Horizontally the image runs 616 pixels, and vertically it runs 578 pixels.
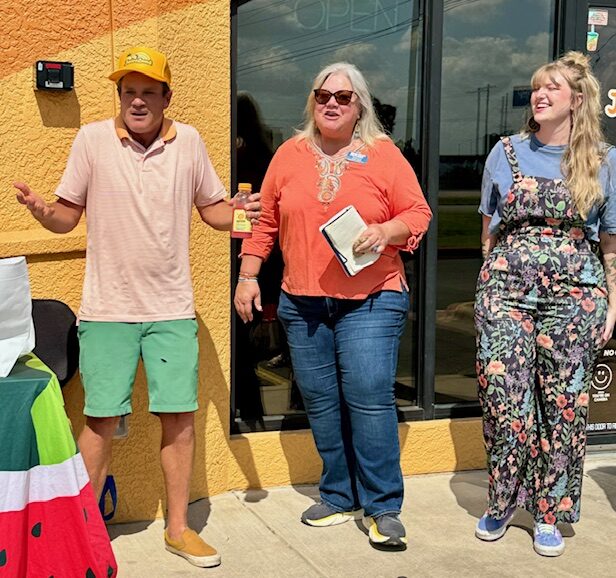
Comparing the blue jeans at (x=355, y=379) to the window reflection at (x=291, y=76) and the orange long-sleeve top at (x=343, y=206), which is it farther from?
the window reflection at (x=291, y=76)

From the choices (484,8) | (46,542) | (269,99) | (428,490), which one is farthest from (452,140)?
(46,542)

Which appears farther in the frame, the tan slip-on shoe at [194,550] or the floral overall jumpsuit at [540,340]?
the floral overall jumpsuit at [540,340]

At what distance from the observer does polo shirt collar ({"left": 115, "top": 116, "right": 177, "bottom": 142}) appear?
11.6 ft

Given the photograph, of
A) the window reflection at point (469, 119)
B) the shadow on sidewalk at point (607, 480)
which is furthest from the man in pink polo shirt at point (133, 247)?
the shadow on sidewalk at point (607, 480)

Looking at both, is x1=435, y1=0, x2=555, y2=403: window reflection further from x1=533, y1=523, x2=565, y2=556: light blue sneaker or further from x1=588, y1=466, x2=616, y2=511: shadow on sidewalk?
x1=533, y1=523, x2=565, y2=556: light blue sneaker

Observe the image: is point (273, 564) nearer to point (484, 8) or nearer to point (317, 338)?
point (317, 338)

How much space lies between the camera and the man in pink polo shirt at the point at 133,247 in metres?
3.51

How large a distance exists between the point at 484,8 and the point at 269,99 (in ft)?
3.95

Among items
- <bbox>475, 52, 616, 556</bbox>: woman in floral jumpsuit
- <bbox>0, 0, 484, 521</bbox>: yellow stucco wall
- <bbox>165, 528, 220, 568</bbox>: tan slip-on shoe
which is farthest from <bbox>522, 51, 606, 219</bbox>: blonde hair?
<bbox>165, 528, 220, 568</bbox>: tan slip-on shoe

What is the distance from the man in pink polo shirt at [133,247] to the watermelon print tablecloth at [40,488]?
0.54 metres

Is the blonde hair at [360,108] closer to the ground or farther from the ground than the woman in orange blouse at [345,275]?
farther from the ground

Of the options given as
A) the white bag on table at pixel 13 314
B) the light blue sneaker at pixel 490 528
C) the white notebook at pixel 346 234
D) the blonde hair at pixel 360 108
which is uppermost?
the blonde hair at pixel 360 108

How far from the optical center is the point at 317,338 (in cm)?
391

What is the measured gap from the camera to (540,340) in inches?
154
